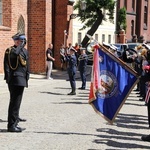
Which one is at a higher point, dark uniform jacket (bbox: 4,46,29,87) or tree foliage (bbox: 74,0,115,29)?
tree foliage (bbox: 74,0,115,29)

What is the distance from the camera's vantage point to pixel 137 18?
6059 cm

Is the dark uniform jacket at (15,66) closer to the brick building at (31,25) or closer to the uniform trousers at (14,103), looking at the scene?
the uniform trousers at (14,103)

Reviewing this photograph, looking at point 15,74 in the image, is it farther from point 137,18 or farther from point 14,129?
point 137,18

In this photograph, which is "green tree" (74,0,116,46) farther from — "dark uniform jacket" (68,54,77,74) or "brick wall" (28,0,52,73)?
"dark uniform jacket" (68,54,77,74)

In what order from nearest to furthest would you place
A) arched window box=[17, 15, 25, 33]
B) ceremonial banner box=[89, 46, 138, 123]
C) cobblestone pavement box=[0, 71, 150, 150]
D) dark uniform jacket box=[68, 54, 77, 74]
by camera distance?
cobblestone pavement box=[0, 71, 150, 150]
ceremonial banner box=[89, 46, 138, 123]
dark uniform jacket box=[68, 54, 77, 74]
arched window box=[17, 15, 25, 33]

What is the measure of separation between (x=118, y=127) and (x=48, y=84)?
954 centimetres

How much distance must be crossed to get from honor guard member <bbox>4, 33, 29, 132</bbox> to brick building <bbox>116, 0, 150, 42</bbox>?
43726 mm

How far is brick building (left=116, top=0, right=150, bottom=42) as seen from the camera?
5562 centimetres

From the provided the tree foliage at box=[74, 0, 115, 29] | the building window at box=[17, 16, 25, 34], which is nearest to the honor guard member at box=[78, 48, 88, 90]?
the building window at box=[17, 16, 25, 34]

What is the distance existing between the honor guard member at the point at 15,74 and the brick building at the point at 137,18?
43.7m

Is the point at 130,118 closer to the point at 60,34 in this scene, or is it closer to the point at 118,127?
the point at 118,127

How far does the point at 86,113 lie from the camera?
36.8 ft

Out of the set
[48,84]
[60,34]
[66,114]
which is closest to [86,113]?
[66,114]

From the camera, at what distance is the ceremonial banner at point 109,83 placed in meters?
8.57
